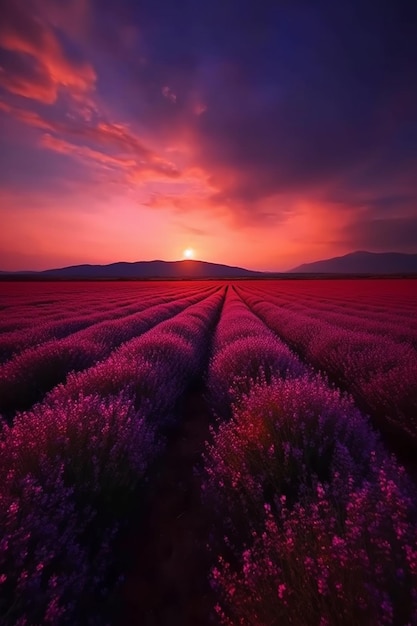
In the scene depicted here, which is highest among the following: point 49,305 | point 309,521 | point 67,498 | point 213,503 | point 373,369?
point 309,521

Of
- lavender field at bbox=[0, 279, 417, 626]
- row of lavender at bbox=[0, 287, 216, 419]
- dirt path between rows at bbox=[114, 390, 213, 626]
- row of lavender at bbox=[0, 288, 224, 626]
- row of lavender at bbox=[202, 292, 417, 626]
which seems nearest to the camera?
row of lavender at bbox=[202, 292, 417, 626]

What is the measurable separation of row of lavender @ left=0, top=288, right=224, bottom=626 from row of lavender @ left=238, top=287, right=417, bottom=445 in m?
2.49

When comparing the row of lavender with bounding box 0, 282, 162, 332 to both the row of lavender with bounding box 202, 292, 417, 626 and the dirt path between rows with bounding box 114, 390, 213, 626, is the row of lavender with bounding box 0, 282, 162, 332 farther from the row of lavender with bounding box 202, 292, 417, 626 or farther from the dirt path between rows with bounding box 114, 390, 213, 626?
the row of lavender with bounding box 202, 292, 417, 626

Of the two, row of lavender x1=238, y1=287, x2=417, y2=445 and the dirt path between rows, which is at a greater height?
row of lavender x1=238, y1=287, x2=417, y2=445

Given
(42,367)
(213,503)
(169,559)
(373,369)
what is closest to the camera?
(169,559)

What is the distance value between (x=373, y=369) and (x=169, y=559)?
12.2ft

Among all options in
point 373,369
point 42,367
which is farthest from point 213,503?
point 42,367

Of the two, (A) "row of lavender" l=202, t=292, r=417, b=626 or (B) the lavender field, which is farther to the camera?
(B) the lavender field

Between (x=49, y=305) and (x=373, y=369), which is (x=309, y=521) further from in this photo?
(x=49, y=305)

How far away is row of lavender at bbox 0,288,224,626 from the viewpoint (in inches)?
55.1

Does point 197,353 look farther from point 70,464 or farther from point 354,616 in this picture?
point 354,616

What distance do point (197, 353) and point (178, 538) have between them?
4674mm

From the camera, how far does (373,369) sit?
15.7 ft

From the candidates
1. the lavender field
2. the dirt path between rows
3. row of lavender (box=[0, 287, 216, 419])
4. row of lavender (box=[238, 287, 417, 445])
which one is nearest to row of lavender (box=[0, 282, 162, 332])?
row of lavender (box=[0, 287, 216, 419])
